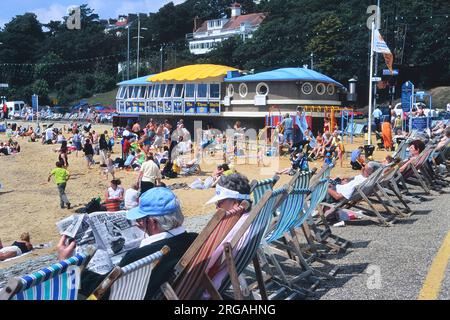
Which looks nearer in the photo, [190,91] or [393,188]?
[393,188]

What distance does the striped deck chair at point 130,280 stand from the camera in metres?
2.67

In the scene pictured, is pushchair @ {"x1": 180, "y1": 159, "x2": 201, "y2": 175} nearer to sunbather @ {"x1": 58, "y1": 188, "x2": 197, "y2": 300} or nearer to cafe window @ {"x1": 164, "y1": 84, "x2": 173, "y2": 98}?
cafe window @ {"x1": 164, "y1": 84, "x2": 173, "y2": 98}

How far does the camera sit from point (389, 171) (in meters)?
8.33

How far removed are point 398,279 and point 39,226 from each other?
28.5ft

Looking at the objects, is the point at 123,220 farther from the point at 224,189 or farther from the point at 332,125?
the point at 332,125

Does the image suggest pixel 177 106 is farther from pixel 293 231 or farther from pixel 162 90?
pixel 293 231

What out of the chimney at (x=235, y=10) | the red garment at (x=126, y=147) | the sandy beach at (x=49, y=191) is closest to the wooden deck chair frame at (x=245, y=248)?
the sandy beach at (x=49, y=191)

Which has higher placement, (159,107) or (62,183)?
(159,107)

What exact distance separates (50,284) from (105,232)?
7.82 ft

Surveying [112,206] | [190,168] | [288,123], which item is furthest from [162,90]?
[112,206]

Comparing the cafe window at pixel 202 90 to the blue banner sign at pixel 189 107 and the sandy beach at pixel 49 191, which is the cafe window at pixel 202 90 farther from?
the sandy beach at pixel 49 191

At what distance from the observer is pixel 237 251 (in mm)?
3625

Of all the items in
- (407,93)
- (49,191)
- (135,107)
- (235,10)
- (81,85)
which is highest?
(235,10)
